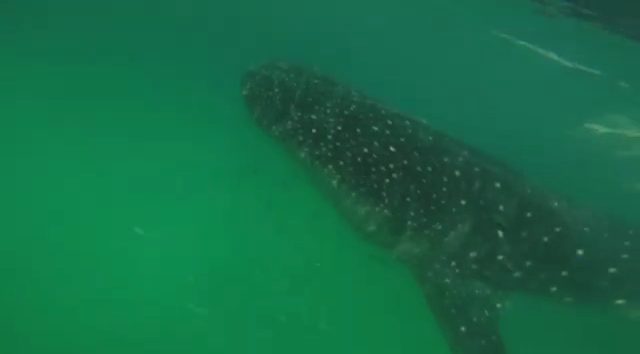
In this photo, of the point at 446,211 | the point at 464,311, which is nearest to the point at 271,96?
the point at 446,211

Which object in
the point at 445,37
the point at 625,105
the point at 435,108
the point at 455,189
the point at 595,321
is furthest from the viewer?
the point at 435,108

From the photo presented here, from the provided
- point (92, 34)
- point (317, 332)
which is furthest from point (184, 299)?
point (92, 34)

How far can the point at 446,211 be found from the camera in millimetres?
7773

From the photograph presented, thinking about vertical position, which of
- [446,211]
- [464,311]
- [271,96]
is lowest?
[464,311]

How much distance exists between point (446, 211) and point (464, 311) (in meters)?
1.39

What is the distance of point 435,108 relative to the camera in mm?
19812

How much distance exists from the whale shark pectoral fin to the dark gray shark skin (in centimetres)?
1

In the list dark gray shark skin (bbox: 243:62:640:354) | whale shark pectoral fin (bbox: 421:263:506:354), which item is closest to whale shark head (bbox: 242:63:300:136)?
dark gray shark skin (bbox: 243:62:640:354)

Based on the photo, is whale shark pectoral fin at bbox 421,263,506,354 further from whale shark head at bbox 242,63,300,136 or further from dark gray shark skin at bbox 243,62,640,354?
whale shark head at bbox 242,63,300,136

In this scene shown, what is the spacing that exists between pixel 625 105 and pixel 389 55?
8.54 m

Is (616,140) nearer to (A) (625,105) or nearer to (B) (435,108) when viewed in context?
(A) (625,105)

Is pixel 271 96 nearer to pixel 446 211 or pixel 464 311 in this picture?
pixel 446 211

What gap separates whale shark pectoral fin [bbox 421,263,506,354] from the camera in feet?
24.4

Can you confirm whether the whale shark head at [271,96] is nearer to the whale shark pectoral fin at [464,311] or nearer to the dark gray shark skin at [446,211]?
the dark gray shark skin at [446,211]
